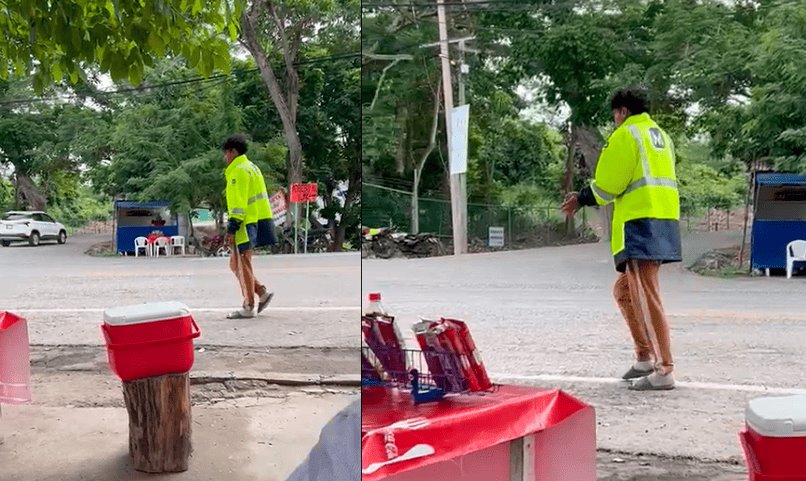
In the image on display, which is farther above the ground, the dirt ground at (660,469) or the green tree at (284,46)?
the green tree at (284,46)

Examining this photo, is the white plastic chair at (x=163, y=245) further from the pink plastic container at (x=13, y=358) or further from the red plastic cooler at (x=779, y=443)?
the red plastic cooler at (x=779, y=443)

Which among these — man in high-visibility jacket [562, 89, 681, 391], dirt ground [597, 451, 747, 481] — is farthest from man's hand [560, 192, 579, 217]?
dirt ground [597, 451, 747, 481]

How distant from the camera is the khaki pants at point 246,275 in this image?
2.30m

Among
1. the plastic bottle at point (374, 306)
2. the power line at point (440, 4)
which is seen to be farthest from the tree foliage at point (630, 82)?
the plastic bottle at point (374, 306)

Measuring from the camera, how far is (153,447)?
1782mm

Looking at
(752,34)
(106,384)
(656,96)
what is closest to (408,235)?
(656,96)

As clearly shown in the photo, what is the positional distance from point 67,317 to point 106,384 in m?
0.29

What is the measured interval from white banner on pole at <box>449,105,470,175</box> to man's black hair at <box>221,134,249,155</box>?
0.66 m

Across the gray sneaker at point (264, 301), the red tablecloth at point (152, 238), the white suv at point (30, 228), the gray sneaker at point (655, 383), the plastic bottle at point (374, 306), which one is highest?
the white suv at point (30, 228)

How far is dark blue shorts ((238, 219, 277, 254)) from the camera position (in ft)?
6.90

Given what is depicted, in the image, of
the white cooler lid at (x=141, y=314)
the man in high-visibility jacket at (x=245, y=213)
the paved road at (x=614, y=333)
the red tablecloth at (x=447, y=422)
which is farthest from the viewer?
the man in high-visibility jacket at (x=245, y=213)

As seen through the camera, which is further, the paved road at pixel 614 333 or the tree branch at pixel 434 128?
the paved road at pixel 614 333

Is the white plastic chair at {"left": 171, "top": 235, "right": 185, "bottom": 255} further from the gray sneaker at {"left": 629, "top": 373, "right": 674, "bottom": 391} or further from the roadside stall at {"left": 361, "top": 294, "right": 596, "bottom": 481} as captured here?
the gray sneaker at {"left": 629, "top": 373, "right": 674, "bottom": 391}

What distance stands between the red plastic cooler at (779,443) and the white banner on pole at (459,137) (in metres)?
0.73
